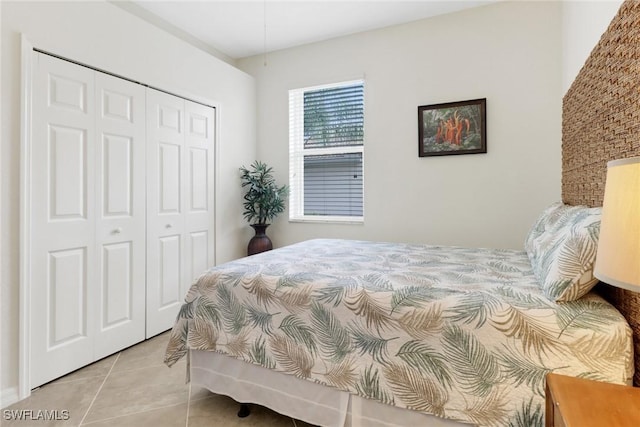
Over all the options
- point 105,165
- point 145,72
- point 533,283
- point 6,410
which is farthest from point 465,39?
point 6,410

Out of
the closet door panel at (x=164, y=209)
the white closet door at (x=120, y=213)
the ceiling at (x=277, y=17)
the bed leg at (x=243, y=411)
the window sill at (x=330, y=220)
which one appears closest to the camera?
the bed leg at (x=243, y=411)

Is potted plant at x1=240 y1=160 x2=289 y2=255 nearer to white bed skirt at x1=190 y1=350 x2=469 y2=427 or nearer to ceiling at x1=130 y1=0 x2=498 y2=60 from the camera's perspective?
ceiling at x1=130 y1=0 x2=498 y2=60

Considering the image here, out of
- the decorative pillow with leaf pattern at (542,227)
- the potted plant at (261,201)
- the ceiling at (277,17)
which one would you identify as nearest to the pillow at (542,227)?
the decorative pillow with leaf pattern at (542,227)

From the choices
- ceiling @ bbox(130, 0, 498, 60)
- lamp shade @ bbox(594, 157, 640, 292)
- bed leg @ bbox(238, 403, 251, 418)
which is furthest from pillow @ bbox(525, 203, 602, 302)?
ceiling @ bbox(130, 0, 498, 60)

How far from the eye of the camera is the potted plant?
3709 mm

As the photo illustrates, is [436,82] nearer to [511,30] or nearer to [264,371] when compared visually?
[511,30]

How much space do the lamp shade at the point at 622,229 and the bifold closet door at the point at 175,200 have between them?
2878mm

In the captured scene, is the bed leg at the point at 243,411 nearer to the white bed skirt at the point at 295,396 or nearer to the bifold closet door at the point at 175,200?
the white bed skirt at the point at 295,396

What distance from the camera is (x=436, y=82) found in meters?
3.19

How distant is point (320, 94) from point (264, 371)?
10.1 feet

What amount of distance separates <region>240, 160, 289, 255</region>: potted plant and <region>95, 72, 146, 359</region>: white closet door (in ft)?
4.05

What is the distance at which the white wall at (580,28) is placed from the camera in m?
1.65

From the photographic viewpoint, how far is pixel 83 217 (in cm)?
229

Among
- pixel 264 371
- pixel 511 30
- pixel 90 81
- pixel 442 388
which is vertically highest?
pixel 511 30
